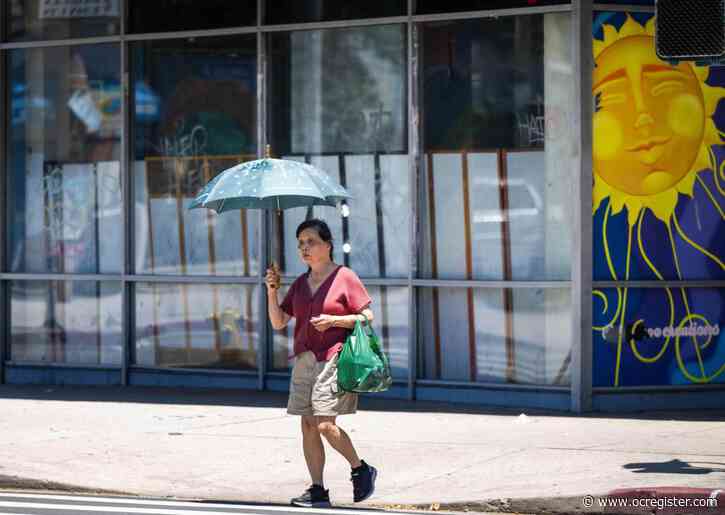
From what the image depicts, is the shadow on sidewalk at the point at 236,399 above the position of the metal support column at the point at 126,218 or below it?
below

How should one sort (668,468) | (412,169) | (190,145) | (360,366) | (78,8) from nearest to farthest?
1. (360,366)
2. (668,468)
3. (412,169)
4. (190,145)
5. (78,8)

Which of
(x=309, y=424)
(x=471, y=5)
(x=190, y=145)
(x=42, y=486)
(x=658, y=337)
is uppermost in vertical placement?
(x=471, y=5)

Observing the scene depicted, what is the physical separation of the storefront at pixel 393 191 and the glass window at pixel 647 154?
2 cm

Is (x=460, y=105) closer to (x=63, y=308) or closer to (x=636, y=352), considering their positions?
(x=636, y=352)

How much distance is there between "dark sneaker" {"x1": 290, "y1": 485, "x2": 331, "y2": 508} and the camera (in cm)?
887

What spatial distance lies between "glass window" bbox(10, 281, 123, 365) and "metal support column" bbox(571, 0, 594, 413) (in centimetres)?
515

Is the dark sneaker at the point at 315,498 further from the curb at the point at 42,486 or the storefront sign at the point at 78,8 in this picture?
the storefront sign at the point at 78,8

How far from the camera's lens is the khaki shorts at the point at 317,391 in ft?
28.6

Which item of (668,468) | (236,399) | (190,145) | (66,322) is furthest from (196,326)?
(668,468)

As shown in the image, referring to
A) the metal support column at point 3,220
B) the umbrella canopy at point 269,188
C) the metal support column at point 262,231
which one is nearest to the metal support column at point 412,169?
the metal support column at point 262,231

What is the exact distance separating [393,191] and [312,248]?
5.14 m

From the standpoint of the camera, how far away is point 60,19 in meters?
15.3

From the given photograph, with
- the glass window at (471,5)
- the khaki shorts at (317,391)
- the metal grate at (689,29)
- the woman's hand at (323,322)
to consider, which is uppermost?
the glass window at (471,5)

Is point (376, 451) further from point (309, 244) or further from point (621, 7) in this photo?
point (621, 7)
